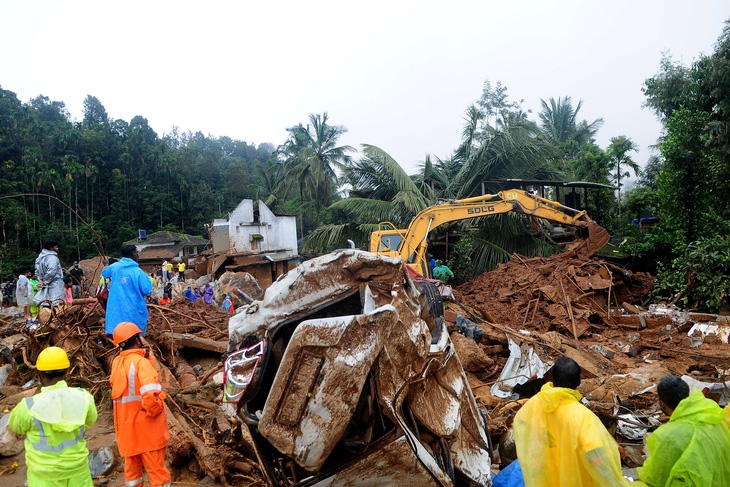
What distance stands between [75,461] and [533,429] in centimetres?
258

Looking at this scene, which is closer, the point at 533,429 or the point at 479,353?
the point at 533,429

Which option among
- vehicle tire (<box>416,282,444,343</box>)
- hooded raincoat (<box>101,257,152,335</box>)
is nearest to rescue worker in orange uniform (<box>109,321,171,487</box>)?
hooded raincoat (<box>101,257,152,335</box>)

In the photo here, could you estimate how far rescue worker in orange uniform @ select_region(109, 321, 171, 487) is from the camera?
3.06m

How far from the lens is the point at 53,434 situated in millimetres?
2674

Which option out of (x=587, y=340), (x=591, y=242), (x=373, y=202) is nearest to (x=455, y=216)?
(x=591, y=242)

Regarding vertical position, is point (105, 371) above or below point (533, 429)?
below

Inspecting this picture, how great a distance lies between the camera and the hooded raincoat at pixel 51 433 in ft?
8.73

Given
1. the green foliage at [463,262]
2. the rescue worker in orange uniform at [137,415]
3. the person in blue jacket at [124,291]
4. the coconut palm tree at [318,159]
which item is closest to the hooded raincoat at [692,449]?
the rescue worker in orange uniform at [137,415]

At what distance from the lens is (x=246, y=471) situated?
3.62m

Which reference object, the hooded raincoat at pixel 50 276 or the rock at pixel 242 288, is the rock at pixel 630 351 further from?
the hooded raincoat at pixel 50 276

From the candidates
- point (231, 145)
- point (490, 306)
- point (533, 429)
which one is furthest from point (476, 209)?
point (231, 145)

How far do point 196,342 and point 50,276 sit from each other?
8.58 feet

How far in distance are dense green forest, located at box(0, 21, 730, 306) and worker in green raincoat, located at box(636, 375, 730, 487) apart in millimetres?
6134

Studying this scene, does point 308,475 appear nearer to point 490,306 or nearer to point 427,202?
point 490,306
